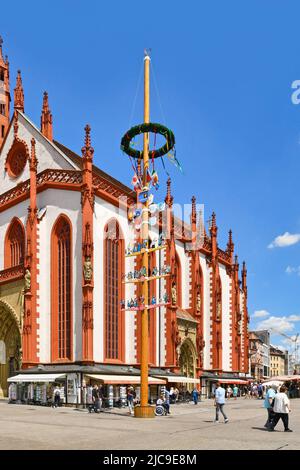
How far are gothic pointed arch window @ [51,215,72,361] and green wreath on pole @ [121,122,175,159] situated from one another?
40.6ft

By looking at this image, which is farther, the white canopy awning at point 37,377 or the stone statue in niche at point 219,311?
the stone statue in niche at point 219,311

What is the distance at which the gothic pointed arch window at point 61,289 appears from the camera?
43250 millimetres

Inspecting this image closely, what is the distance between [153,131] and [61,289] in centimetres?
1613

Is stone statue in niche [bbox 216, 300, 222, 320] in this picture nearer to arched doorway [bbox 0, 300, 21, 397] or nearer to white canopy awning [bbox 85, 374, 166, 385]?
white canopy awning [bbox 85, 374, 166, 385]

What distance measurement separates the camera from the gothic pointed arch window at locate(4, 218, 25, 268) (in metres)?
48.5

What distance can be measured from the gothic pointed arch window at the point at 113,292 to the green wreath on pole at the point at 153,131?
1291 centimetres

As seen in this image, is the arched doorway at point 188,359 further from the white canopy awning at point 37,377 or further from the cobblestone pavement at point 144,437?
the cobblestone pavement at point 144,437

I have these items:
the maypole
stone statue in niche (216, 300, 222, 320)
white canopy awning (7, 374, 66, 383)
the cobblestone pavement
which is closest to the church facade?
white canopy awning (7, 374, 66, 383)

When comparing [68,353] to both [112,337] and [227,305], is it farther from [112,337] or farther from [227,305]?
[227,305]

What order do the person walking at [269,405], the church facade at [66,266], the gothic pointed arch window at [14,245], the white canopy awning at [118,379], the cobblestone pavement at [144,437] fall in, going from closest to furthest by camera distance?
the cobblestone pavement at [144,437]
the person walking at [269,405]
the white canopy awning at [118,379]
the church facade at [66,266]
the gothic pointed arch window at [14,245]

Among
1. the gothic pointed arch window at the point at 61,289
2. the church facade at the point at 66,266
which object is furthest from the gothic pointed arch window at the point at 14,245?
the gothic pointed arch window at the point at 61,289
